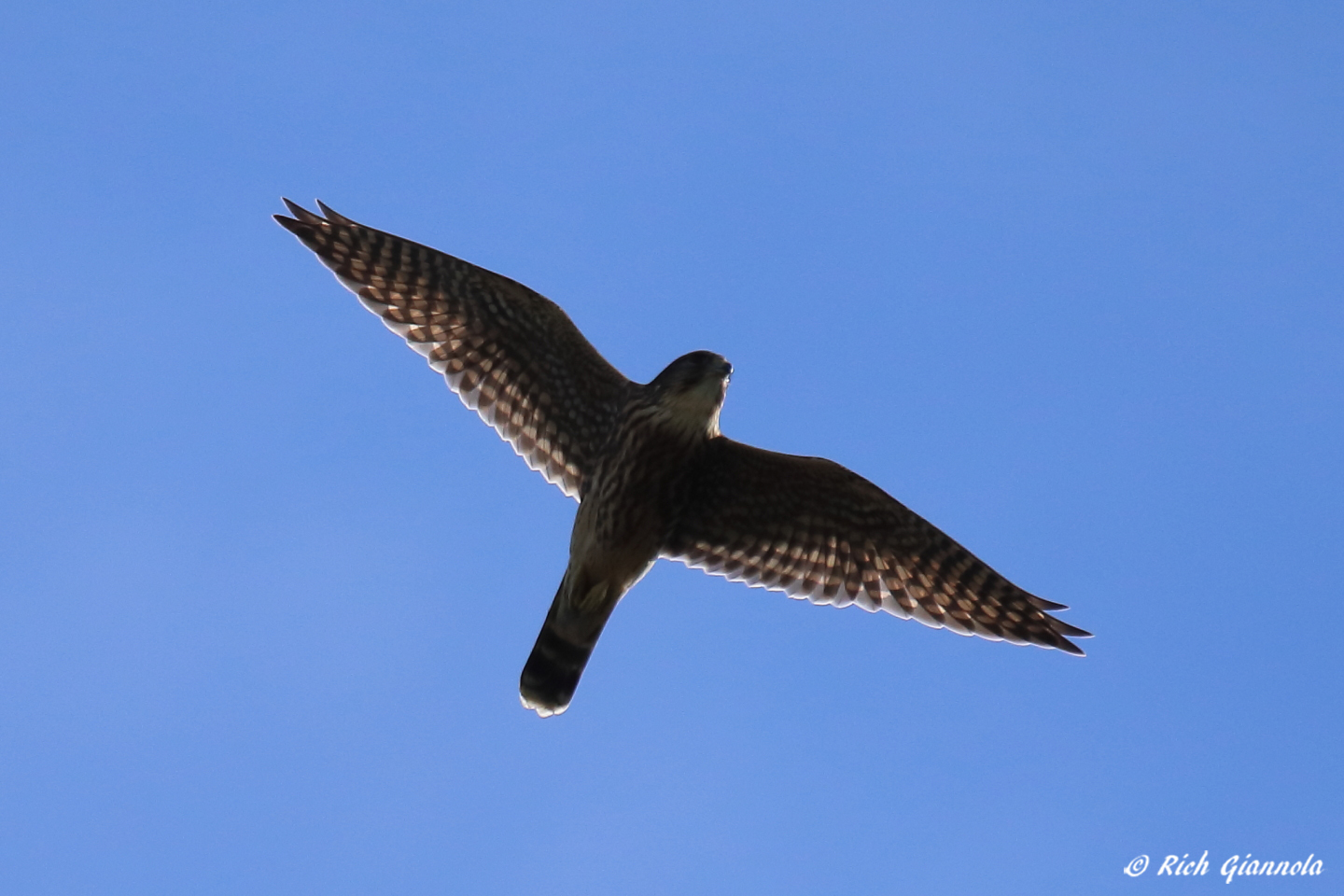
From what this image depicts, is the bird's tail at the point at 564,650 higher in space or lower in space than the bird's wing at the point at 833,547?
lower

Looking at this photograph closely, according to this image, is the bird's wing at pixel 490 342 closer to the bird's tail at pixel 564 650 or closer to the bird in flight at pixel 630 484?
the bird in flight at pixel 630 484

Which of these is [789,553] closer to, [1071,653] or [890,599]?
[890,599]

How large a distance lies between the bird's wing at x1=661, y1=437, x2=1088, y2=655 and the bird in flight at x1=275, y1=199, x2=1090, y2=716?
0.01m

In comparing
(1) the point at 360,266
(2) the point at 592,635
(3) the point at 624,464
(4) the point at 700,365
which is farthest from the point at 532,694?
(1) the point at 360,266

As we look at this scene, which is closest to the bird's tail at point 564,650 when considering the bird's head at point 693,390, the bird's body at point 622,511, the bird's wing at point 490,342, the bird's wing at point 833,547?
the bird's body at point 622,511

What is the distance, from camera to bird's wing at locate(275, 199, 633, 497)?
9281 mm

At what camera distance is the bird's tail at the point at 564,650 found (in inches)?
355

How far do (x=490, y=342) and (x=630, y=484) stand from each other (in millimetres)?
1391

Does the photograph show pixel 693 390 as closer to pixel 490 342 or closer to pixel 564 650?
pixel 490 342

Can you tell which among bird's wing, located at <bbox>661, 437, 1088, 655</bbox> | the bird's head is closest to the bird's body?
the bird's head

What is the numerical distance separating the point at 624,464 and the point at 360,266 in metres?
2.20

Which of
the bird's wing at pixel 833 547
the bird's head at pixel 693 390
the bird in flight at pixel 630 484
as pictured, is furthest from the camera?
the bird's wing at pixel 833 547

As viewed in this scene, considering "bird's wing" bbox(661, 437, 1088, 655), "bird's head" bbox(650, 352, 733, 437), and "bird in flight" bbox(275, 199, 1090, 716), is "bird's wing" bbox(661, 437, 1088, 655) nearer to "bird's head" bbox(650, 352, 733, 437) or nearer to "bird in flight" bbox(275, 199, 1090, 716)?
"bird in flight" bbox(275, 199, 1090, 716)

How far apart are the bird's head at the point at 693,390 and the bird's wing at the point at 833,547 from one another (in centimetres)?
28
